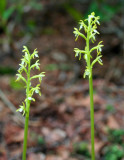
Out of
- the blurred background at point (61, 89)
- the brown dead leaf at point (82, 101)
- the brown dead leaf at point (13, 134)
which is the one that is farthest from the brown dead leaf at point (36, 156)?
the brown dead leaf at point (82, 101)

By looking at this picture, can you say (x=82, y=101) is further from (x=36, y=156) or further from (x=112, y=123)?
(x=36, y=156)

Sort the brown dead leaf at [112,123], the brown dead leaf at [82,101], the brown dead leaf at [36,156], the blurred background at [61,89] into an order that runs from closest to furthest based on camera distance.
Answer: the brown dead leaf at [36,156] < the blurred background at [61,89] < the brown dead leaf at [112,123] < the brown dead leaf at [82,101]

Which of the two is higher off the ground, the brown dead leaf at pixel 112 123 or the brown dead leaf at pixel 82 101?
the brown dead leaf at pixel 82 101

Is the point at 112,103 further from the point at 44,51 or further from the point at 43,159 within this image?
the point at 44,51

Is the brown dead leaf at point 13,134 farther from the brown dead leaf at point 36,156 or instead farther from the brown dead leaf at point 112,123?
the brown dead leaf at point 112,123

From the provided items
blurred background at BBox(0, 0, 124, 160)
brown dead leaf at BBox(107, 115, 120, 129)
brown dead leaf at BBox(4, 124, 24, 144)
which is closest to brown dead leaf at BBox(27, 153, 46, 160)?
blurred background at BBox(0, 0, 124, 160)

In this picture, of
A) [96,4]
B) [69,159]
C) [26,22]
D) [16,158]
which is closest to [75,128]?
[69,159]

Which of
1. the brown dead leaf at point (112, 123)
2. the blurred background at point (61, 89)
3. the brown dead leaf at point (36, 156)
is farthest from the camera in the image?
the brown dead leaf at point (112, 123)

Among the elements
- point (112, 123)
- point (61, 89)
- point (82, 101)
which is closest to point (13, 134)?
point (112, 123)

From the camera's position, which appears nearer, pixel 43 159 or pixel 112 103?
pixel 43 159
